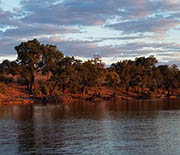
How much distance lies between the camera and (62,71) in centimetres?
13750

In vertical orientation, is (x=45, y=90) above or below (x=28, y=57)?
below

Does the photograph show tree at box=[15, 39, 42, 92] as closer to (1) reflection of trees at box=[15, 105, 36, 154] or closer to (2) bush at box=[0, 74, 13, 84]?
(2) bush at box=[0, 74, 13, 84]

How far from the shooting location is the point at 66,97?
134000 millimetres

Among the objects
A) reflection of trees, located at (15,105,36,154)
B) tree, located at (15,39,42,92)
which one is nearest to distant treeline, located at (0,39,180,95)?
tree, located at (15,39,42,92)

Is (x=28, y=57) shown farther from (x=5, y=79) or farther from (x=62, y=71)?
(x=5, y=79)

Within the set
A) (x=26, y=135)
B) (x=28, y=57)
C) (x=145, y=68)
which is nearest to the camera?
(x=26, y=135)

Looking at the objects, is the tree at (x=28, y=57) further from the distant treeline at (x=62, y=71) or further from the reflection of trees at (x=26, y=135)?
the reflection of trees at (x=26, y=135)

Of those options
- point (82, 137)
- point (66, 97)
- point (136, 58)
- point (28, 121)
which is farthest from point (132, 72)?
point (82, 137)

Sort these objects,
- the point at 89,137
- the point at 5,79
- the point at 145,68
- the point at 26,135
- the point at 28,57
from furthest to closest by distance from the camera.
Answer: the point at 145,68 → the point at 5,79 → the point at 28,57 → the point at 26,135 → the point at 89,137

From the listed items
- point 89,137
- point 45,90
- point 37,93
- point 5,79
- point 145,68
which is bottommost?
point 89,137

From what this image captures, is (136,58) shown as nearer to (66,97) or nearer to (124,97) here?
(124,97)

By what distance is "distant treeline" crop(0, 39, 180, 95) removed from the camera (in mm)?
137625

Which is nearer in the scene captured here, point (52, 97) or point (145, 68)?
point (52, 97)

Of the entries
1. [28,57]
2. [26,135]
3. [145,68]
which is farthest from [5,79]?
[26,135]
